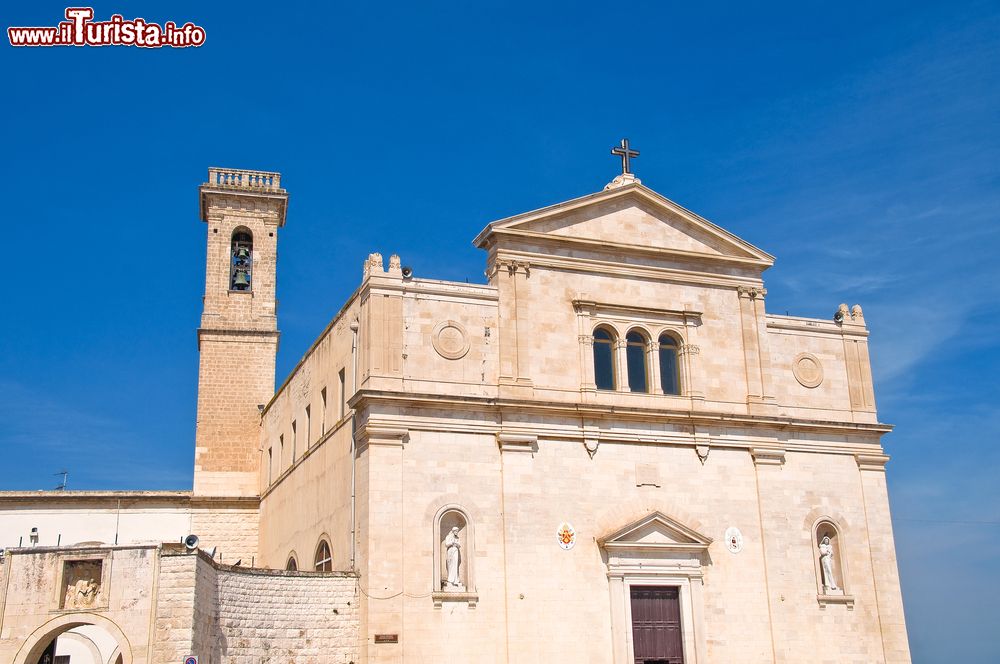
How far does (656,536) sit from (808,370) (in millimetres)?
7357

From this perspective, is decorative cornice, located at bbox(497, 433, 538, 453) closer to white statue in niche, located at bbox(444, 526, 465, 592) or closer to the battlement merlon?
white statue in niche, located at bbox(444, 526, 465, 592)

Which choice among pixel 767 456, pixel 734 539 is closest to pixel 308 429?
pixel 734 539

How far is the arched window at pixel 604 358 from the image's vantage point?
2959cm

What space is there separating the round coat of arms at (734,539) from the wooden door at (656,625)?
1977 mm

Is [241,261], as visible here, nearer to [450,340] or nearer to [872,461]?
[450,340]

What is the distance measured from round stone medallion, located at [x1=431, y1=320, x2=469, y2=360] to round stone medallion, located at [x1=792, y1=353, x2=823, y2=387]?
9.88m

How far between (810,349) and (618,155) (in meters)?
7.78

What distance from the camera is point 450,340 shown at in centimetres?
2805

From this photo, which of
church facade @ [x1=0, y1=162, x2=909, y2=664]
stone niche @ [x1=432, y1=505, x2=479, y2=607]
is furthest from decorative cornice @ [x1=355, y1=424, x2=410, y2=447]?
stone niche @ [x1=432, y1=505, x2=479, y2=607]

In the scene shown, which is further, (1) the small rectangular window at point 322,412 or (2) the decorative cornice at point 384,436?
(1) the small rectangular window at point 322,412

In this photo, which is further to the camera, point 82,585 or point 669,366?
point 669,366

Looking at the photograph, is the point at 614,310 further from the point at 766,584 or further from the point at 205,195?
the point at 205,195

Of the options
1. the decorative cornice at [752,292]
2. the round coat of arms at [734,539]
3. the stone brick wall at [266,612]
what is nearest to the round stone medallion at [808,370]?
the decorative cornice at [752,292]

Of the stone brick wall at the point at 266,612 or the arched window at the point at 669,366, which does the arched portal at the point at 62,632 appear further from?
the arched window at the point at 669,366
